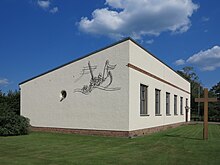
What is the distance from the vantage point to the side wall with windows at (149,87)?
1857 cm

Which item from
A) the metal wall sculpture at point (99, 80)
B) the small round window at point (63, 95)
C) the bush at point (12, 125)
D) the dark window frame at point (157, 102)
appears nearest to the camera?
the metal wall sculpture at point (99, 80)

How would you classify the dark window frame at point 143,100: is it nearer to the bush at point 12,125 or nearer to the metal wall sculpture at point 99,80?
the metal wall sculpture at point 99,80

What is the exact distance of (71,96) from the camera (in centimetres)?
2047

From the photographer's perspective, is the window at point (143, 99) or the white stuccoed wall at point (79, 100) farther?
the window at point (143, 99)

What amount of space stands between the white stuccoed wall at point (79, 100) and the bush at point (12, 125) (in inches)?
89.8

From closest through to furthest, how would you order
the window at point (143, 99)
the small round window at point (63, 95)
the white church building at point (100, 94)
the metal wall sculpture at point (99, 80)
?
the white church building at point (100, 94) → the metal wall sculpture at point (99, 80) → the window at point (143, 99) → the small round window at point (63, 95)

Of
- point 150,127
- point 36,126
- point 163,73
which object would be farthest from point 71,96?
point 163,73

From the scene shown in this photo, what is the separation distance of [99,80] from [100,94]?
97cm

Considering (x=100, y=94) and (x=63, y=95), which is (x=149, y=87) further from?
(x=63, y=95)

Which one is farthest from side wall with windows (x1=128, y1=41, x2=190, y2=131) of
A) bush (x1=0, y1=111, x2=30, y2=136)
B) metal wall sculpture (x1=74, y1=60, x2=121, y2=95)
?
bush (x1=0, y1=111, x2=30, y2=136)

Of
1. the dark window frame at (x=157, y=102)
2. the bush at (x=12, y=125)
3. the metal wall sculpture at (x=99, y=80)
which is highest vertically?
the metal wall sculpture at (x=99, y=80)

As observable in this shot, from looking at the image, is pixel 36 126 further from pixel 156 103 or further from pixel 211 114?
pixel 211 114

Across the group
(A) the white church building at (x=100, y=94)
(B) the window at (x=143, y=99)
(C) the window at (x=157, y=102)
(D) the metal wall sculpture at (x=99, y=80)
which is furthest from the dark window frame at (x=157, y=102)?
(D) the metal wall sculpture at (x=99, y=80)

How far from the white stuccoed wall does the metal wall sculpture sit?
0.22m
